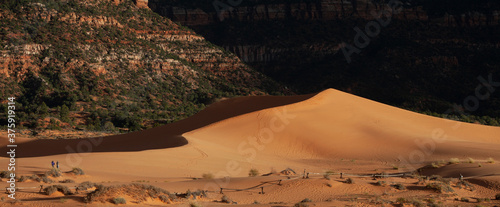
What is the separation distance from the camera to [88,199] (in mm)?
16922

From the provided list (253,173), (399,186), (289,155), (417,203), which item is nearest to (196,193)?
(417,203)

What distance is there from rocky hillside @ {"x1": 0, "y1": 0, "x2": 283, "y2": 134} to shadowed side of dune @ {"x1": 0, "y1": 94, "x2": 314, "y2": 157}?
1636 cm

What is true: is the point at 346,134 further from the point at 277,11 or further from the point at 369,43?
the point at 277,11

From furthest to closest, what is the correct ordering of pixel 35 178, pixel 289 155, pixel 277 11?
pixel 277 11, pixel 289 155, pixel 35 178

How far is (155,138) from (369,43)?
7130 centimetres

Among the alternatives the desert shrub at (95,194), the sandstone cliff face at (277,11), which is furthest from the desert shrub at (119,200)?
the sandstone cliff face at (277,11)

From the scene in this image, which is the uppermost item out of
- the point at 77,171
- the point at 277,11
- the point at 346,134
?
the point at 277,11

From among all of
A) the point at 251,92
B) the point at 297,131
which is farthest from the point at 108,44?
the point at 297,131

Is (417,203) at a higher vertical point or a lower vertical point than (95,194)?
lower

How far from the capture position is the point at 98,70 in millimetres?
67562

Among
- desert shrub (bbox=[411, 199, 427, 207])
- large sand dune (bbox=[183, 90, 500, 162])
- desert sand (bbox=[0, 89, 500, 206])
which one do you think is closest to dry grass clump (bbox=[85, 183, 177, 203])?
desert sand (bbox=[0, 89, 500, 206])

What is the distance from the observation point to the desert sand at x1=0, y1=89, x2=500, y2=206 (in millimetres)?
20328

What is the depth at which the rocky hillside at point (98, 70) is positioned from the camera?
60.7 m

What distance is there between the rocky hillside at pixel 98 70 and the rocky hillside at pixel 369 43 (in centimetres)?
1692
